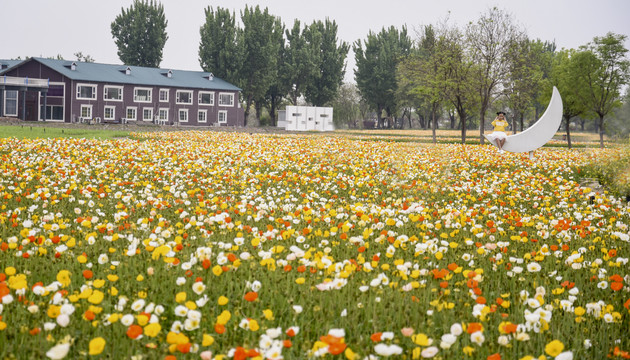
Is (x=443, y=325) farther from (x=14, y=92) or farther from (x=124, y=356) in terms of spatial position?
(x=14, y=92)

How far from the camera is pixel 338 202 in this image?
898 centimetres

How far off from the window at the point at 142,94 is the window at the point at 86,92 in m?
4.61

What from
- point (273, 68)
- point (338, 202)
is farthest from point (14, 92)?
point (338, 202)

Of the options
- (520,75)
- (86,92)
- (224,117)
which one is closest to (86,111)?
(86,92)

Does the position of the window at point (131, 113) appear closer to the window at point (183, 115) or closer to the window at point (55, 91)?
the window at point (183, 115)

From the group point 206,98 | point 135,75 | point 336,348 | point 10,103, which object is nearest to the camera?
point 336,348

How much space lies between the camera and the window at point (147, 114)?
65.8 metres

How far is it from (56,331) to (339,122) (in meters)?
87.6

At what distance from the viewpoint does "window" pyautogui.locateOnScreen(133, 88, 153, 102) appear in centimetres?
6469

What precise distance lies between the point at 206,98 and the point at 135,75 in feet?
28.6

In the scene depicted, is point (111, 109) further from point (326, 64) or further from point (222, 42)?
point (326, 64)

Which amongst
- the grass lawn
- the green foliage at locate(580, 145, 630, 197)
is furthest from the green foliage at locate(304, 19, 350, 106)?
the green foliage at locate(580, 145, 630, 197)

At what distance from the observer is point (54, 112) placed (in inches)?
2427

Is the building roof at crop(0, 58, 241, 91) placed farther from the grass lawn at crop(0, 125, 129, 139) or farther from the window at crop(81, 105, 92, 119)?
the grass lawn at crop(0, 125, 129, 139)
